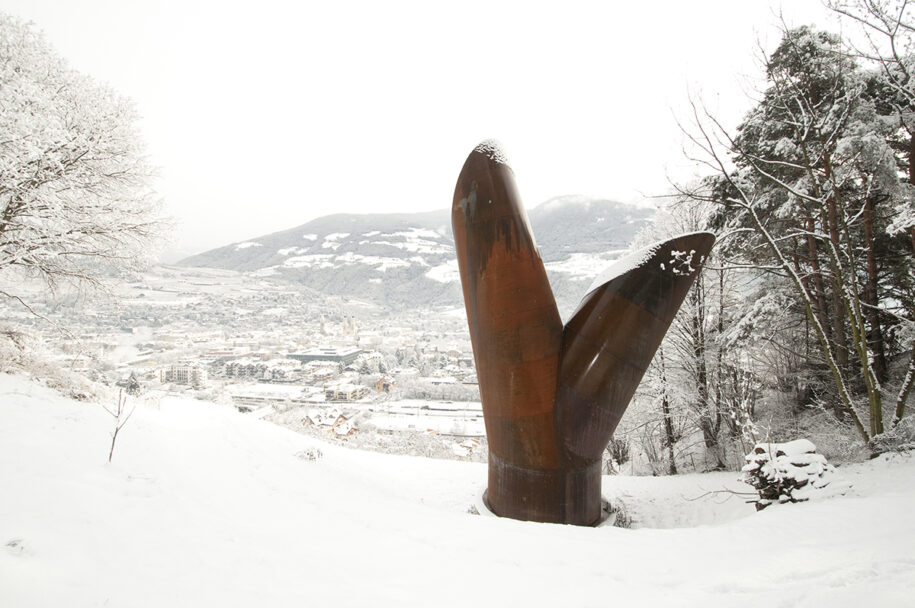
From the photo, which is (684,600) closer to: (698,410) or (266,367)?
(698,410)

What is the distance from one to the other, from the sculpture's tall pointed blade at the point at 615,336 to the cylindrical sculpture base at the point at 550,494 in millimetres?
378

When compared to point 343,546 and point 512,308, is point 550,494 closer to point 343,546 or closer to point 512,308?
point 512,308

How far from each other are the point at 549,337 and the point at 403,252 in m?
108

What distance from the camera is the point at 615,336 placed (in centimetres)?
617

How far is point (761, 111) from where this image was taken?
1073 centimetres

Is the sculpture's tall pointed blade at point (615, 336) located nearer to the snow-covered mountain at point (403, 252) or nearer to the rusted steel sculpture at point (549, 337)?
the rusted steel sculpture at point (549, 337)

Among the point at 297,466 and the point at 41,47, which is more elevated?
the point at 41,47

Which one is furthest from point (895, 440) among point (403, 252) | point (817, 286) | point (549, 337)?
point (403, 252)

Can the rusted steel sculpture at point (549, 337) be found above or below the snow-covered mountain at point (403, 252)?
below

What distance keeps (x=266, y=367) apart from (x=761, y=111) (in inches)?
1348

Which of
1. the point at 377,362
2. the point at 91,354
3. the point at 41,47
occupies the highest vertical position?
the point at 41,47

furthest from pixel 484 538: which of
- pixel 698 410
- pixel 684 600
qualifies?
pixel 698 410

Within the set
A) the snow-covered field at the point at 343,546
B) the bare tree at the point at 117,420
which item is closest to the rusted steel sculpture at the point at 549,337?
the snow-covered field at the point at 343,546

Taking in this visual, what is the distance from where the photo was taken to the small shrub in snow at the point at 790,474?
212 inches
